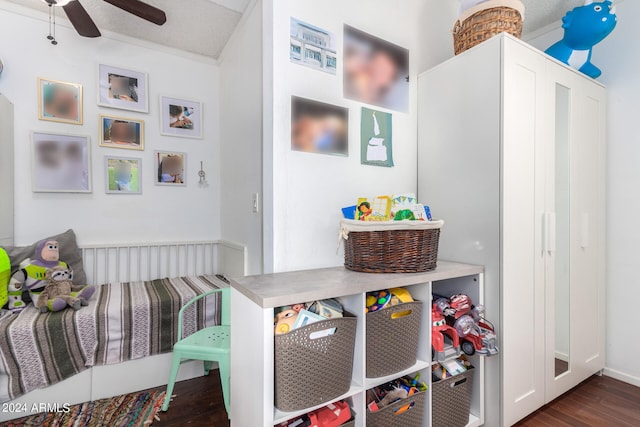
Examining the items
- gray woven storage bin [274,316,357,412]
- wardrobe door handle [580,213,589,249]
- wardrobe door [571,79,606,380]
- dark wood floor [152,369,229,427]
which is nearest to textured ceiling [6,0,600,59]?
wardrobe door [571,79,606,380]

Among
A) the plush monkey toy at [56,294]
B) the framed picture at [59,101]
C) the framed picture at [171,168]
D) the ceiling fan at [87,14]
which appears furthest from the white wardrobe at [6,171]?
the framed picture at [171,168]

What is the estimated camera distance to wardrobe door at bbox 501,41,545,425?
4.46ft

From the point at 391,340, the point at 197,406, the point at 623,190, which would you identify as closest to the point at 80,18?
the point at 197,406

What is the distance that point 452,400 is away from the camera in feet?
4.34

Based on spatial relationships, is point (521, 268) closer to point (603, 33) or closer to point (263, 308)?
point (263, 308)

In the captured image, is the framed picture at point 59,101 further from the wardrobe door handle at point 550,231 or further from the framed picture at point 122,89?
the wardrobe door handle at point 550,231

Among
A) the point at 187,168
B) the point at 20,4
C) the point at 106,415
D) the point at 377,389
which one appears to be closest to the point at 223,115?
the point at 187,168

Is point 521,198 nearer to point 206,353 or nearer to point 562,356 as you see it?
point 562,356

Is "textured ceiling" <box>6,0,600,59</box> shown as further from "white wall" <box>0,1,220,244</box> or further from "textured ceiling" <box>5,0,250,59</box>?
"white wall" <box>0,1,220,244</box>

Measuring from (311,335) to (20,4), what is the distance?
318cm

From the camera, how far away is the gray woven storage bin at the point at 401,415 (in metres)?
1.11

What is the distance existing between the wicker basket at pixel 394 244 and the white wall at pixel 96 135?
6.73ft

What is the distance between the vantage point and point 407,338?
1.19 m

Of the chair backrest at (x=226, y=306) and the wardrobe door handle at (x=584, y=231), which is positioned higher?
the wardrobe door handle at (x=584, y=231)
